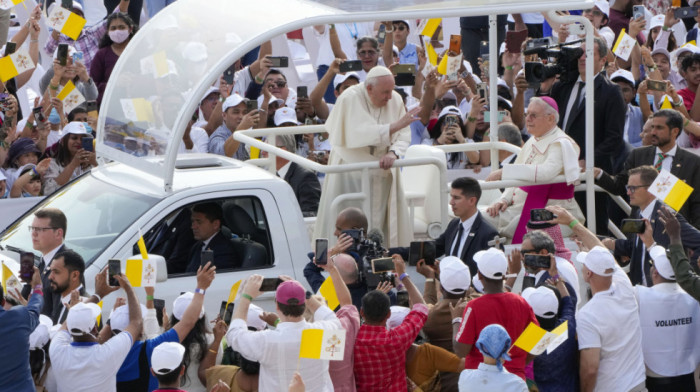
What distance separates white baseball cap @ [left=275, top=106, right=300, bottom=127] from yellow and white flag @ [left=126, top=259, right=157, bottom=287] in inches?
179

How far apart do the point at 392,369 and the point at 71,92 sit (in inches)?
233

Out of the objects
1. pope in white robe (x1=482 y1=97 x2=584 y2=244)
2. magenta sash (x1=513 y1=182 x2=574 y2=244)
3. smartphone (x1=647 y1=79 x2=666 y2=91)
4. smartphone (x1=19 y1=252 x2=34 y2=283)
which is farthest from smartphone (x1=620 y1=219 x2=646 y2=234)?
smartphone (x1=19 y1=252 x2=34 y2=283)

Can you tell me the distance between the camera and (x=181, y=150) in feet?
41.7

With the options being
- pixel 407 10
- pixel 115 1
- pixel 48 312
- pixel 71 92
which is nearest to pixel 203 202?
pixel 48 312

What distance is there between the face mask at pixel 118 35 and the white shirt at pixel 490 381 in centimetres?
821

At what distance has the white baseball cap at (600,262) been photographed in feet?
24.5

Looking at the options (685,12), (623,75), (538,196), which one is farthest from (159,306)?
(685,12)

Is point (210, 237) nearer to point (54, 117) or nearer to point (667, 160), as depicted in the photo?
point (667, 160)

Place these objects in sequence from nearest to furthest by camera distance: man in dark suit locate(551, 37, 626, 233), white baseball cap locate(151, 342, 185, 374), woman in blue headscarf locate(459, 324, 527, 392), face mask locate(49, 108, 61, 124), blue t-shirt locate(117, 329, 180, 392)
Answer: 1. white baseball cap locate(151, 342, 185, 374)
2. woman in blue headscarf locate(459, 324, 527, 392)
3. blue t-shirt locate(117, 329, 180, 392)
4. man in dark suit locate(551, 37, 626, 233)
5. face mask locate(49, 108, 61, 124)

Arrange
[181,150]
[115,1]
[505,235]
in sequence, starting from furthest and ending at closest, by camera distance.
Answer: [115,1] → [181,150] → [505,235]

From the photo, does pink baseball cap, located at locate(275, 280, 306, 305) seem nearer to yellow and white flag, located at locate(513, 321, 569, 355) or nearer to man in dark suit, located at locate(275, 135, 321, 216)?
yellow and white flag, located at locate(513, 321, 569, 355)

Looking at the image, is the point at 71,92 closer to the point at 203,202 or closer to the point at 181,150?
the point at 181,150

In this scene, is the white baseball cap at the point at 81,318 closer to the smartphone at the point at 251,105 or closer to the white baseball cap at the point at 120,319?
the white baseball cap at the point at 120,319

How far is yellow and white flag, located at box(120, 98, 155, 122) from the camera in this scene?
9.27 metres
